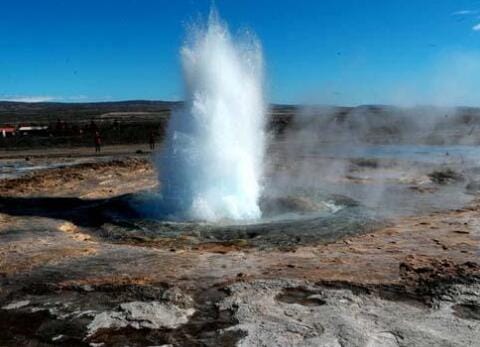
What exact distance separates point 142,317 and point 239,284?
47.8 inches

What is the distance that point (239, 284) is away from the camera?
6.24 m

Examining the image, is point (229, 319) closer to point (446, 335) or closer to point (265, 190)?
point (446, 335)

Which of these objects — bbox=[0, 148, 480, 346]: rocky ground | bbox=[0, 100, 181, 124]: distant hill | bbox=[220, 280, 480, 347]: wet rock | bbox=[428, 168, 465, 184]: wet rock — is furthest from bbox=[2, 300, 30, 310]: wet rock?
bbox=[0, 100, 181, 124]: distant hill

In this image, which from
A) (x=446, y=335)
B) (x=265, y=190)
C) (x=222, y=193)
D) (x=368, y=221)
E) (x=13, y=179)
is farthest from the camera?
(x=13, y=179)

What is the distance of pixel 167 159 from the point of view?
11.4m

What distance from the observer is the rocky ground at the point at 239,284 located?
16.6ft

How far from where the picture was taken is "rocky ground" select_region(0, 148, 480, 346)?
5062 millimetres

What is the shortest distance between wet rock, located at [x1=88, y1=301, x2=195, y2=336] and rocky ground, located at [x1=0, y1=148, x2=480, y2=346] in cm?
2

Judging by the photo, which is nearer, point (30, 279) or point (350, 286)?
point (350, 286)

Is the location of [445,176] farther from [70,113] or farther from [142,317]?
[70,113]

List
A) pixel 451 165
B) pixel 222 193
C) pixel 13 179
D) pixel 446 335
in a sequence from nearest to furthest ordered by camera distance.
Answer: pixel 446 335, pixel 222 193, pixel 13 179, pixel 451 165

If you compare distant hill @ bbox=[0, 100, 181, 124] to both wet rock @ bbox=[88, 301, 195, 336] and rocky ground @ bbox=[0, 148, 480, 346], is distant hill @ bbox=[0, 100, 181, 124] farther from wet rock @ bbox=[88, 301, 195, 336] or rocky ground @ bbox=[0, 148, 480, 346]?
wet rock @ bbox=[88, 301, 195, 336]

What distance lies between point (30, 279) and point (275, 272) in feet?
9.27

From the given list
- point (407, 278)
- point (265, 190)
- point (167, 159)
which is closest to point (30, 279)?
point (407, 278)
